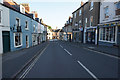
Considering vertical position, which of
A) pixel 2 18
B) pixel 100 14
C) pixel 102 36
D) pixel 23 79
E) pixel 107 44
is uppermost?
pixel 100 14

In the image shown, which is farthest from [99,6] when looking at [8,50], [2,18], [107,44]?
[8,50]

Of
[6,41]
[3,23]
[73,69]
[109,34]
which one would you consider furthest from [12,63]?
[109,34]

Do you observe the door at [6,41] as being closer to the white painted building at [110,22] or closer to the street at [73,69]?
the street at [73,69]

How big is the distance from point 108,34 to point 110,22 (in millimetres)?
2284

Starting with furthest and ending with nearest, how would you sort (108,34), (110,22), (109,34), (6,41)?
(108,34) → (109,34) → (110,22) → (6,41)

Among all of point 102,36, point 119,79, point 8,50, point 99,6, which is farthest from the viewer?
point 99,6

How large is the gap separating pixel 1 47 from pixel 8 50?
149cm

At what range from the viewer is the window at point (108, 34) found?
42.1ft

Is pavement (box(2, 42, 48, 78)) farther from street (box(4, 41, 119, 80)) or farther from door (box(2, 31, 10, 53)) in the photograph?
door (box(2, 31, 10, 53))

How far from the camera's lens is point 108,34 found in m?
13.9

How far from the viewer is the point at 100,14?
16.0 m

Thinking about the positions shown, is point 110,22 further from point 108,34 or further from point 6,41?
point 6,41

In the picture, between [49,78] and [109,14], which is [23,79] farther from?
[109,14]

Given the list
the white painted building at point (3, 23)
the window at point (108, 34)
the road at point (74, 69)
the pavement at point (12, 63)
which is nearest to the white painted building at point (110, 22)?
the window at point (108, 34)
